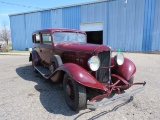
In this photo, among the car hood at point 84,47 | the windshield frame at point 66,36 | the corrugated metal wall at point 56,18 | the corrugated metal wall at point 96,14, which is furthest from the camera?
the corrugated metal wall at point 56,18

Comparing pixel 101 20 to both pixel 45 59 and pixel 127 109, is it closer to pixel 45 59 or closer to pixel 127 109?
pixel 45 59

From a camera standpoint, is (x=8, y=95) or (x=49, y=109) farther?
(x=8, y=95)

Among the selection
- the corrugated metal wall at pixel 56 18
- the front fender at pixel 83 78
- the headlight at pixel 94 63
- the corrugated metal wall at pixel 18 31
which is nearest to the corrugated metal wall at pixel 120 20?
the corrugated metal wall at pixel 56 18

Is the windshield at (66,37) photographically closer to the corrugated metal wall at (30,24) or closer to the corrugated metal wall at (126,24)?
the corrugated metal wall at (126,24)

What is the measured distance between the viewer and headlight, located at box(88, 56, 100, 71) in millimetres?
3205

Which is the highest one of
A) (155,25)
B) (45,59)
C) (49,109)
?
(155,25)

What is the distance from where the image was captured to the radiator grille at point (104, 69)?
348 centimetres

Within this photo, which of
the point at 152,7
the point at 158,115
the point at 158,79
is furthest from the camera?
the point at 152,7

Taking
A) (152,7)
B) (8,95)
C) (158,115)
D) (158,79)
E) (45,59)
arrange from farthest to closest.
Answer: (152,7) < (45,59) < (158,79) < (8,95) < (158,115)

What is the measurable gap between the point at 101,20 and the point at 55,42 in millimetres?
11014

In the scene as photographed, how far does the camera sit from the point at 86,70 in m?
3.61

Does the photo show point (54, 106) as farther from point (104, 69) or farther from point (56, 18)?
point (56, 18)

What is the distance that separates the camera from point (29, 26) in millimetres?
18984

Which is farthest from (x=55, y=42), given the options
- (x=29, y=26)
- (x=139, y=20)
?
(x=29, y=26)
